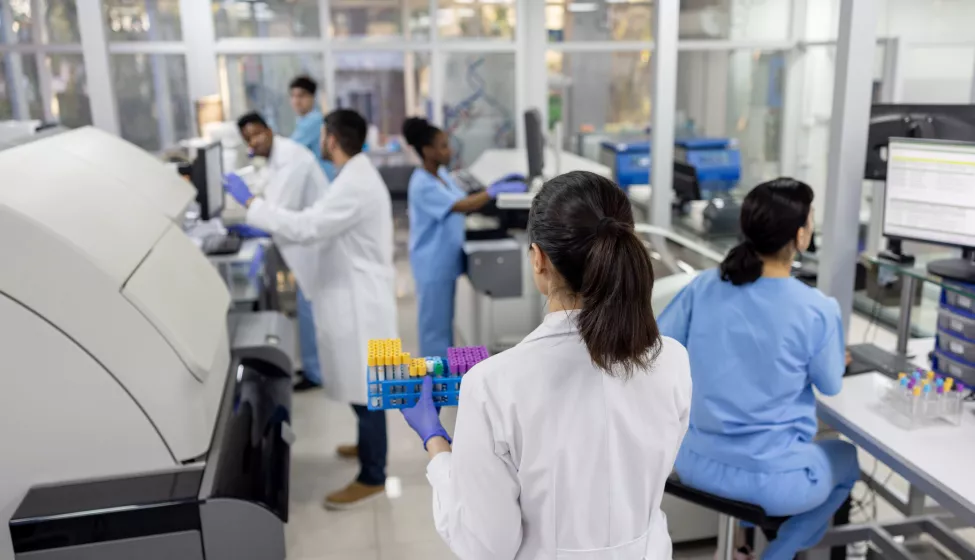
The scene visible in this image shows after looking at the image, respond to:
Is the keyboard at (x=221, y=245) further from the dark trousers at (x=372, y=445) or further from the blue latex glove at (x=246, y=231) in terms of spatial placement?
the dark trousers at (x=372, y=445)

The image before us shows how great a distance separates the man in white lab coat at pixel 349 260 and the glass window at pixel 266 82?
3.83 meters

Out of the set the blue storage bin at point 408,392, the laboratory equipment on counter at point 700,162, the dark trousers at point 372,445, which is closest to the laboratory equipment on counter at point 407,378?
the blue storage bin at point 408,392

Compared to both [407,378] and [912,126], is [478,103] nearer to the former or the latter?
[912,126]

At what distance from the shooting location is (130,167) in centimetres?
223

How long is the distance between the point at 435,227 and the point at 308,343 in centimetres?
98

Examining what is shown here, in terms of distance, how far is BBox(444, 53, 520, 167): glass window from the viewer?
7094mm

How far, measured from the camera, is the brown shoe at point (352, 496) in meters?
2.96

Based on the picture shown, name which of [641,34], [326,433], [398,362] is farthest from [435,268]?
[641,34]

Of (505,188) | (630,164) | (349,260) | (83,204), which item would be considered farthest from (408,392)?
(630,164)

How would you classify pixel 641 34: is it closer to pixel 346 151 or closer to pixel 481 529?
pixel 346 151

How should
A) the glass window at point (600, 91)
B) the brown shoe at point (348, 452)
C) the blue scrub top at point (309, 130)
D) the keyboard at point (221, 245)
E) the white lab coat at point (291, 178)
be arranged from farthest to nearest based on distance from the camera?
the glass window at point (600, 91)
the blue scrub top at point (309, 130)
the white lab coat at point (291, 178)
the brown shoe at point (348, 452)
the keyboard at point (221, 245)

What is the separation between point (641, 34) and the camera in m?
7.10

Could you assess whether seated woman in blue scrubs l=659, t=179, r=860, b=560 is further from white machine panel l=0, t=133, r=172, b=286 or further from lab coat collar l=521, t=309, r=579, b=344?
white machine panel l=0, t=133, r=172, b=286

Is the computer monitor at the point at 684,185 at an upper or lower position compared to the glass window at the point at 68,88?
lower
